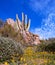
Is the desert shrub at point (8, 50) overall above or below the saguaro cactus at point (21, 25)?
below

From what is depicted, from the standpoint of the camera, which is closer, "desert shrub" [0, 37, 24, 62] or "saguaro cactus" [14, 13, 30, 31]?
"desert shrub" [0, 37, 24, 62]

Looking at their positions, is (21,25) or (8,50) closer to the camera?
(8,50)

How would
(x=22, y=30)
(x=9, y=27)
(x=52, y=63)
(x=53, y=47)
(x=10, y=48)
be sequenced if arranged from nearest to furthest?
(x=52, y=63) → (x=10, y=48) → (x=53, y=47) → (x=9, y=27) → (x=22, y=30)

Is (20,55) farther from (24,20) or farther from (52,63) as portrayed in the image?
(24,20)

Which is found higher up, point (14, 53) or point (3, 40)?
point (3, 40)

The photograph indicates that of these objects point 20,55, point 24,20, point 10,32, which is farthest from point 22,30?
point 20,55

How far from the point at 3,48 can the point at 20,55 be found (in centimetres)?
109

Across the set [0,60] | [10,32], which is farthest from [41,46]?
[10,32]

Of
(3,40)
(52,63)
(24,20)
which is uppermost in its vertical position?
(24,20)

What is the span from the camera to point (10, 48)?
31.9 ft

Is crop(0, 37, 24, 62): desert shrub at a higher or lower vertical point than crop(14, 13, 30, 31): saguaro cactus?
lower

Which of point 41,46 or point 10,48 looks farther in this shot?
point 41,46

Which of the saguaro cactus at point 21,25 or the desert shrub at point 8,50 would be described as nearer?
the desert shrub at point 8,50

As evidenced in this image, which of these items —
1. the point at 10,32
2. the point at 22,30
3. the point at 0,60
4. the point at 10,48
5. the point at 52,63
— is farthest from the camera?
the point at 22,30
